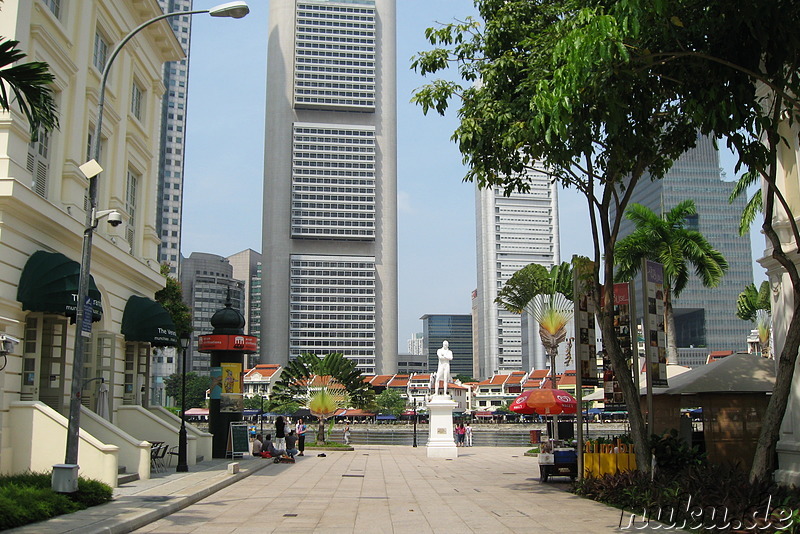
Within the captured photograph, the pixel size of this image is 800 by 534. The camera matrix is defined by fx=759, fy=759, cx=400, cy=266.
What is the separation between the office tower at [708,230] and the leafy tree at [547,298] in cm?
6575

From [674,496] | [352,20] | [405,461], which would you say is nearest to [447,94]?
[674,496]

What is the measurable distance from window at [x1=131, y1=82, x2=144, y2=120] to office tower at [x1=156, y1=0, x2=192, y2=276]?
464ft

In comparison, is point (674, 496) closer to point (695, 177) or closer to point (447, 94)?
point (447, 94)

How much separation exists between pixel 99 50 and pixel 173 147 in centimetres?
15667

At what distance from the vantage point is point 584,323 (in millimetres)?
19734

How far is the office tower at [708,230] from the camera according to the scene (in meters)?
129

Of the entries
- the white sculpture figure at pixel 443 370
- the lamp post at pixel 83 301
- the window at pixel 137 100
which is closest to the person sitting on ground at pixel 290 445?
the white sculpture figure at pixel 443 370

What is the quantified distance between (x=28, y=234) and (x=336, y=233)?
487 feet

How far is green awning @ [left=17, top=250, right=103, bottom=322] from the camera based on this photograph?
1733 centimetres

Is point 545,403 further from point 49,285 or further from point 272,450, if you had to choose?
point 49,285

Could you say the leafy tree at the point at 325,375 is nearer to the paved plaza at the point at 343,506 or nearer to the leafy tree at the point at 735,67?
the paved plaza at the point at 343,506

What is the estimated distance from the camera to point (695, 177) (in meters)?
133

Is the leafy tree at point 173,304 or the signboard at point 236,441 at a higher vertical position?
the leafy tree at point 173,304

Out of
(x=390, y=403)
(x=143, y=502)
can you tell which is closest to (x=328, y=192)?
(x=390, y=403)
